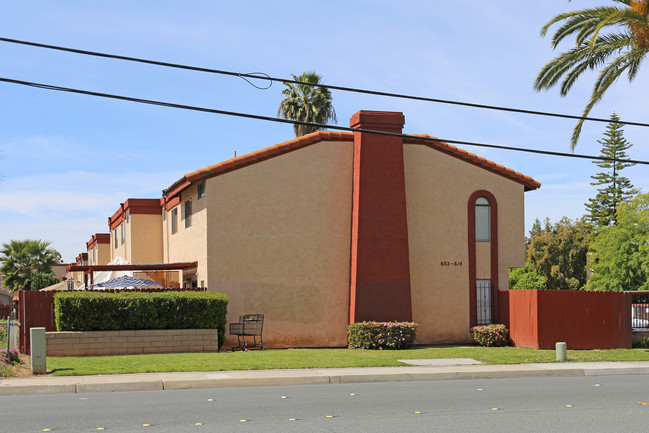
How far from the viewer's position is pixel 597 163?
238ft

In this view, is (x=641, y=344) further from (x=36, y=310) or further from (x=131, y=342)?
(x=36, y=310)

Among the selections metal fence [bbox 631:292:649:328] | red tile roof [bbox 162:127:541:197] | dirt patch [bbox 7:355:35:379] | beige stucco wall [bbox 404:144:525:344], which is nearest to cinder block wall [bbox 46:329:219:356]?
dirt patch [bbox 7:355:35:379]

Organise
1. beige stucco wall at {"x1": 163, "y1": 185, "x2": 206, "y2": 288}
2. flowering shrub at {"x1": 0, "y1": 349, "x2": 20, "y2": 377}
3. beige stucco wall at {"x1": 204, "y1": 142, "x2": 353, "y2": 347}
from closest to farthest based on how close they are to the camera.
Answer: flowering shrub at {"x1": 0, "y1": 349, "x2": 20, "y2": 377} < beige stucco wall at {"x1": 204, "y1": 142, "x2": 353, "y2": 347} < beige stucco wall at {"x1": 163, "y1": 185, "x2": 206, "y2": 288}

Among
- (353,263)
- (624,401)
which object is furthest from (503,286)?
(624,401)

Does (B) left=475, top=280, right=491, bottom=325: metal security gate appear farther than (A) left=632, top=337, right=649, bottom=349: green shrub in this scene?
Yes

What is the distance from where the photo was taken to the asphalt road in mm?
10766

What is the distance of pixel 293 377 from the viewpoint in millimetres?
16422

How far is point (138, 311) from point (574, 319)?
13397mm

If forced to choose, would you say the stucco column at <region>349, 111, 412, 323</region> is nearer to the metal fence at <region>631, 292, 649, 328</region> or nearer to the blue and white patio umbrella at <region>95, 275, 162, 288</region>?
the blue and white patio umbrella at <region>95, 275, 162, 288</region>

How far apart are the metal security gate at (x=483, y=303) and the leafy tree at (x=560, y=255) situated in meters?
47.6

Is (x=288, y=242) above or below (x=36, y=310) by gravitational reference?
above

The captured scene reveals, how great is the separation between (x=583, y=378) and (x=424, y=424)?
324 inches

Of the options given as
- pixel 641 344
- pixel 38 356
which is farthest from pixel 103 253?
pixel 641 344

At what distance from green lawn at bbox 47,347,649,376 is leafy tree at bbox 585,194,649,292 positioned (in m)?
36.9
